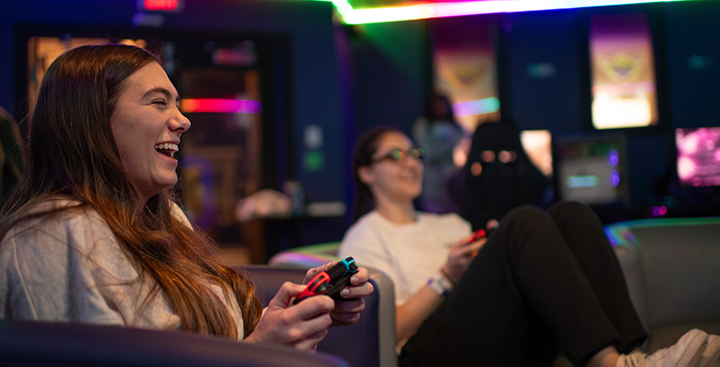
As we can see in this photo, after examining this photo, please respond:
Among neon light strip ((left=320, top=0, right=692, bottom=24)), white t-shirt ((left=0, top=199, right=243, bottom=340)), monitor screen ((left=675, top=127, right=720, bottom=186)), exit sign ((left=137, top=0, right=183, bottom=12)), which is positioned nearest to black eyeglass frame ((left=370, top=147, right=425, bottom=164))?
white t-shirt ((left=0, top=199, right=243, bottom=340))

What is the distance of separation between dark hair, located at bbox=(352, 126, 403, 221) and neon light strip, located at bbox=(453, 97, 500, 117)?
3.62 m

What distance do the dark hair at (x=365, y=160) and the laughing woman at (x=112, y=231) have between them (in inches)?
49.2

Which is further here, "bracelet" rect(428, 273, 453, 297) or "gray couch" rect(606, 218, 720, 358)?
"gray couch" rect(606, 218, 720, 358)

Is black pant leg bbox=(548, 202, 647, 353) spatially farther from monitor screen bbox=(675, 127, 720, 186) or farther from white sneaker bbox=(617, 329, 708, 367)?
monitor screen bbox=(675, 127, 720, 186)

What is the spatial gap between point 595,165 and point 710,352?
3.40 metres

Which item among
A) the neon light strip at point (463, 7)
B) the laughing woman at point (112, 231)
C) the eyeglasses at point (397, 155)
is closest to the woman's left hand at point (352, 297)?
the laughing woman at point (112, 231)

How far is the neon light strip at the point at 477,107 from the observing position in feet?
19.0

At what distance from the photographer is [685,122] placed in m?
5.38

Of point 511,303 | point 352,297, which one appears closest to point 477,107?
point 511,303

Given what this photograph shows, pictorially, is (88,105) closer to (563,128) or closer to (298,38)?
(298,38)

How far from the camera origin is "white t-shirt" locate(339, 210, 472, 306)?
1.99 m

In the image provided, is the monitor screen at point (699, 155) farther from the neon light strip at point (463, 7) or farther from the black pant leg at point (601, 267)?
the black pant leg at point (601, 267)

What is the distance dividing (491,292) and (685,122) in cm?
485

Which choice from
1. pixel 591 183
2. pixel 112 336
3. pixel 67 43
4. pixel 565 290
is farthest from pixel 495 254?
pixel 67 43
